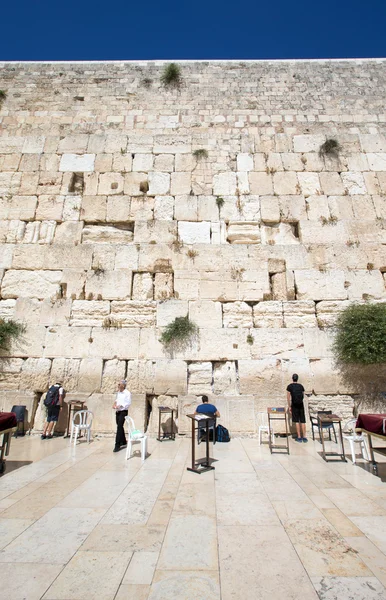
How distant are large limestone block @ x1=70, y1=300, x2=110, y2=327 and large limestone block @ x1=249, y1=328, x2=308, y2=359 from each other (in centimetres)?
348

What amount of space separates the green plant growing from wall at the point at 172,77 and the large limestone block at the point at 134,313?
268 inches

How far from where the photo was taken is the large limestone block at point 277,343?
299 inches

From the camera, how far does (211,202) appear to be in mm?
8867

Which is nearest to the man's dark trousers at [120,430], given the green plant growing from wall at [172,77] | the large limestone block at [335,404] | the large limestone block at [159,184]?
the large limestone block at [335,404]

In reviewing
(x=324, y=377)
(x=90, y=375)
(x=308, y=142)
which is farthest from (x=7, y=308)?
(x=308, y=142)

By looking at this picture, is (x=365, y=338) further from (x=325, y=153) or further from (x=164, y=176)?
(x=164, y=176)

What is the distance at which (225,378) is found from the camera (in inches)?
295

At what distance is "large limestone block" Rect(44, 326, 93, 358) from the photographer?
7617 millimetres

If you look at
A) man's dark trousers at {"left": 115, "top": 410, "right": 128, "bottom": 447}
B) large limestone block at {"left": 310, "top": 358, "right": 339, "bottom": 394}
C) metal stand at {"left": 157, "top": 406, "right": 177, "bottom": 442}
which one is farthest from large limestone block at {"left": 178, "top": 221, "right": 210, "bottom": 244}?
man's dark trousers at {"left": 115, "top": 410, "right": 128, "bottom": 447}

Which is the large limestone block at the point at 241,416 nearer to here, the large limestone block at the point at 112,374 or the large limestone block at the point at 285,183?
the large limestone block at the point at 112,374

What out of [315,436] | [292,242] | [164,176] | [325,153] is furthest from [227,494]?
[325,153]

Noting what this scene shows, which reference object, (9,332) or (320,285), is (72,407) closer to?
(9,332)

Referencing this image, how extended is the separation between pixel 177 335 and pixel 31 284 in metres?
3.81

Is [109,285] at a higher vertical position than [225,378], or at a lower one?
higher
